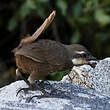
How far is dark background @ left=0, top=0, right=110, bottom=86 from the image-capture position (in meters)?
5.48

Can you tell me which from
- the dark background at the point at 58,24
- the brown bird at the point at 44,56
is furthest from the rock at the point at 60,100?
the dark background at the point at 58,24

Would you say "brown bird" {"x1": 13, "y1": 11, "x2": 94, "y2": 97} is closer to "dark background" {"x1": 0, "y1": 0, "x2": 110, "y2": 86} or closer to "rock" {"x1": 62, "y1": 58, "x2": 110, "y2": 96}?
"rock" {"x1": 62, "y1": 58, "x2": 110, "y2": 96}

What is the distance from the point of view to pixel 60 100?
2.98 m

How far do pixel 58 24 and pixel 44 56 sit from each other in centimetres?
294

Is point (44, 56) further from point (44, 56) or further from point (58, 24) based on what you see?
point (58, 24)

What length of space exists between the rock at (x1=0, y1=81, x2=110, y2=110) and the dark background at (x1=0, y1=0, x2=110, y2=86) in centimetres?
212

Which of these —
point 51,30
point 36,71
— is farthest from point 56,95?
point 51,30

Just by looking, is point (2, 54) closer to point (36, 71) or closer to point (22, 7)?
point (22, 7)

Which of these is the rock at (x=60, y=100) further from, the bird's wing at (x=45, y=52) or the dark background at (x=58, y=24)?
the dark background at (x=58, y=24)

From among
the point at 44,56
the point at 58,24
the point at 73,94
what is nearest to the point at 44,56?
the point at 44,56

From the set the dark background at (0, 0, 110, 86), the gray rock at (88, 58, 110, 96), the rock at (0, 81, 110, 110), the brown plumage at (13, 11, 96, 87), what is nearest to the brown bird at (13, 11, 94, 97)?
the brown plumage at (13, 11, 96, 87)

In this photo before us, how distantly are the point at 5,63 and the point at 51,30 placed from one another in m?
0.76

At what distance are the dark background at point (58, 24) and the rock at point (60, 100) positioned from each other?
2.12 m

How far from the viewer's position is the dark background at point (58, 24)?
5.48 metres
